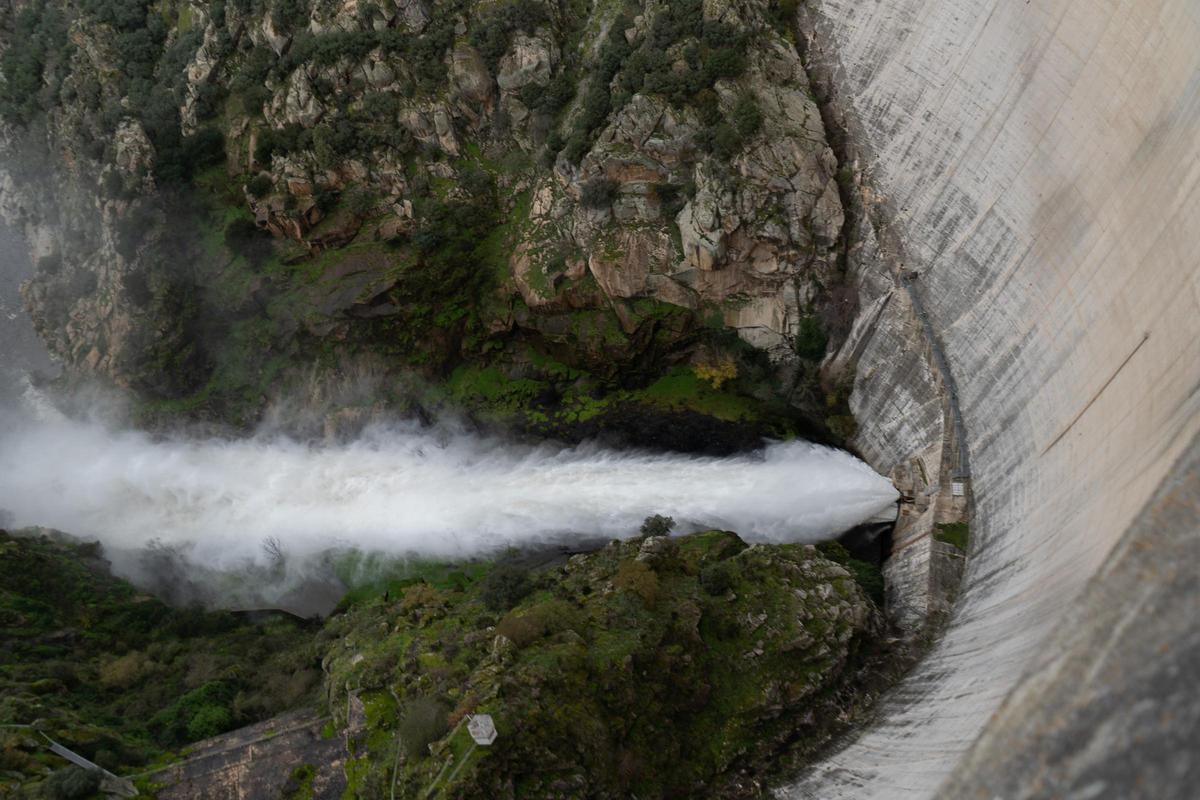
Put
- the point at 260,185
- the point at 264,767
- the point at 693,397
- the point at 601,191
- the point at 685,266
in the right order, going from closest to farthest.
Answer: the point at 264,767, the point at 685,266, the point at 601,191, the point at 693,397, the point at 260,185

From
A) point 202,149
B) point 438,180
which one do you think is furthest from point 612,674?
point 202,149

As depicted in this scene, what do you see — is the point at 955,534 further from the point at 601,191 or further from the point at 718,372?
the point at 601,191

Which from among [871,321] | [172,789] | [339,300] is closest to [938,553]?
[871,321]

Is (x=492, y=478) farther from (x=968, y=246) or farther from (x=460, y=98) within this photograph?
(x=968, y=246)

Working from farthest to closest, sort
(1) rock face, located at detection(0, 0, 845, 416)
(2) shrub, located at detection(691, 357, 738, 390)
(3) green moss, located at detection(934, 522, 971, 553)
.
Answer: (2) shrub, located at detection(691, 357, 738, 390), (1) rock face, located at detection(0, 0, 845, 416), (3) green moss, located at detection(934, 522, 971, 553)

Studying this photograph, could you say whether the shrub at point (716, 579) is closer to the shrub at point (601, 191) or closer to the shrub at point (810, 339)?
the shrub at point (810, 339)

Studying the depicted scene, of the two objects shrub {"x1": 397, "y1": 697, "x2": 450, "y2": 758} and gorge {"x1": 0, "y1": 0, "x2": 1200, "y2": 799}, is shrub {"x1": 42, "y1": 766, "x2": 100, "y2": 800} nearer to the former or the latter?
gorge {"x1": 0, "y1": 0, "x2": 1200, "y2": 799}

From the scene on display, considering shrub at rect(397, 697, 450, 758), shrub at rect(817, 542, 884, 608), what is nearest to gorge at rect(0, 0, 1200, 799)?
shrub at rect(817, 542, 884, 608)
